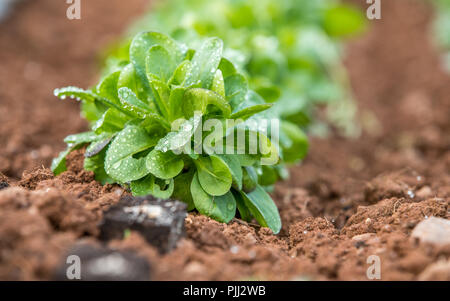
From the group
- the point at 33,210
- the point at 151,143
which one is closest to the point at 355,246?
the point at 151,143

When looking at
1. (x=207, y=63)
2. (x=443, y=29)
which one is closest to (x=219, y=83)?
(x=207, y=63)

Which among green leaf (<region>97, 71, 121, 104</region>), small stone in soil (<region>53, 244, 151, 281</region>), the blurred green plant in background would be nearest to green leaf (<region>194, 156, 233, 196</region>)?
green leaf (<region>97, 71, 121, 104</region>)

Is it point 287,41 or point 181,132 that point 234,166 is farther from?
point 287,41

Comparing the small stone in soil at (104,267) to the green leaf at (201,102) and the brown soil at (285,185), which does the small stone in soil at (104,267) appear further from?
the green leaf at (201,102)

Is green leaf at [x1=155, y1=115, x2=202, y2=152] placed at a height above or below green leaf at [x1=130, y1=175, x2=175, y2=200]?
above

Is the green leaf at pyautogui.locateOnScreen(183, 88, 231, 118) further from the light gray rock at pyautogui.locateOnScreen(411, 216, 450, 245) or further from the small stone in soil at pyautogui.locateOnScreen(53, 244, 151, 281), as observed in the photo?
the light gray rock at pyautogui.locateOnScreen(411, 216, 450, 245)

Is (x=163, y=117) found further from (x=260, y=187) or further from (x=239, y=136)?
(x=260, y=187)
